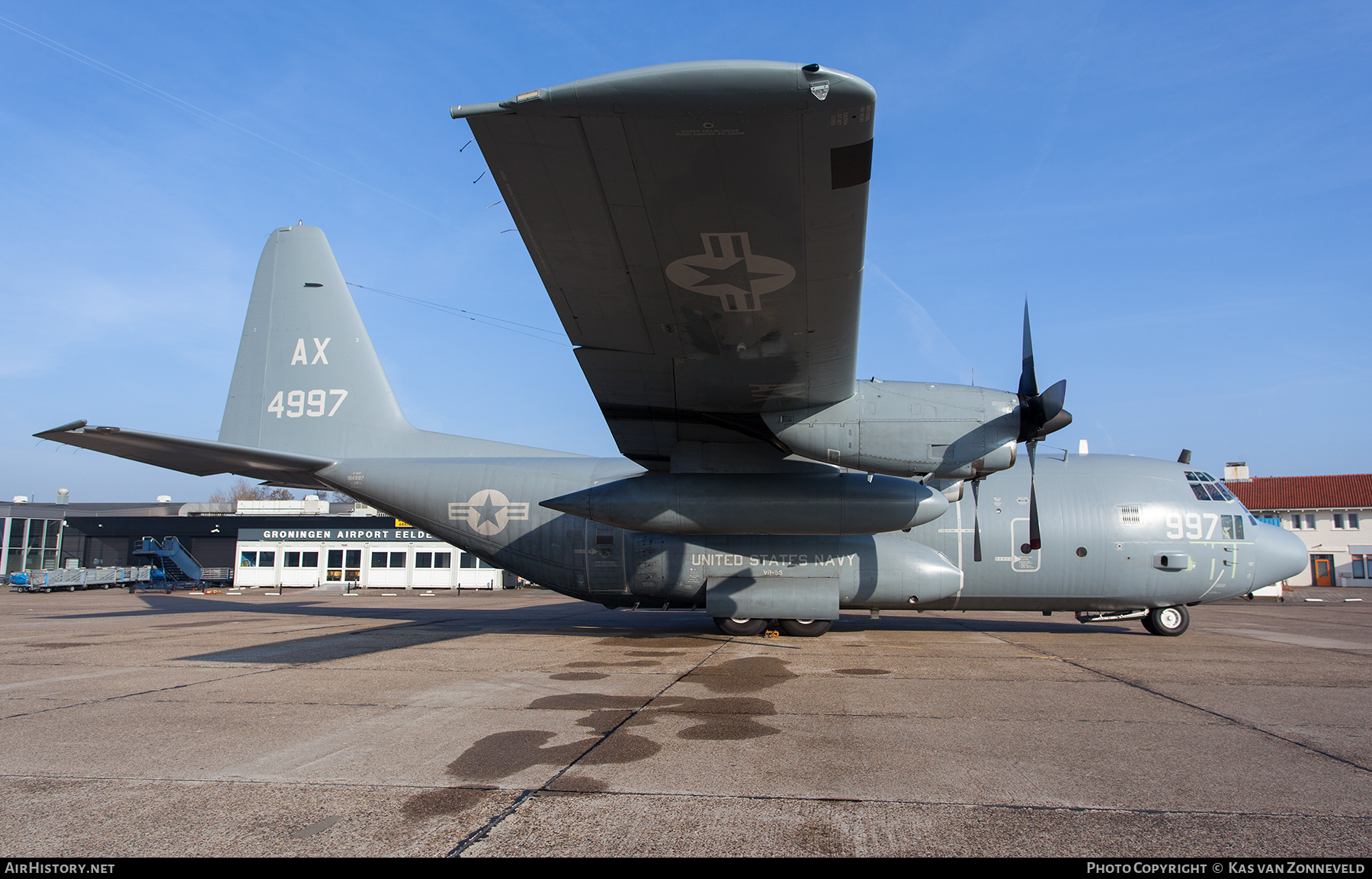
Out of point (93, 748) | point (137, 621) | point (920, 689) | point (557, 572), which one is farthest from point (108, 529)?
point (920, 689)

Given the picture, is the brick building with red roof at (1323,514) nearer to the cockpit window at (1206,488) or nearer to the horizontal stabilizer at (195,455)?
the cockpit window at (1206,488)

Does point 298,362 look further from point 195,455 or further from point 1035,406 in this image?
point 1035,406

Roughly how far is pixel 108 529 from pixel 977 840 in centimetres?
5604

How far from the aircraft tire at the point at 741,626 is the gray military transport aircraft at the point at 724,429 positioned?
1.8 inches

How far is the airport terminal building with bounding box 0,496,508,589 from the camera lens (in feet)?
128

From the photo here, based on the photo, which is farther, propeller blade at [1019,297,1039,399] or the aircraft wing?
propeller blade at [1019,297,1039,399]

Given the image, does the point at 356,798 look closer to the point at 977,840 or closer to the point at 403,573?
the point at 977,840

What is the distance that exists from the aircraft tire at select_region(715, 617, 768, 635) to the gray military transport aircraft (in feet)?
0.15

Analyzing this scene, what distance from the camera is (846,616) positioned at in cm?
1914

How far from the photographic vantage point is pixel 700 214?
18.4ft

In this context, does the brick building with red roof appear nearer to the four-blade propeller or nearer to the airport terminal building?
the four-blade propeller

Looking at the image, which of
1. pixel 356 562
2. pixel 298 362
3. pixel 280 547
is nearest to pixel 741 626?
pixel 298 362

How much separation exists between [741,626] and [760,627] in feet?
1.23

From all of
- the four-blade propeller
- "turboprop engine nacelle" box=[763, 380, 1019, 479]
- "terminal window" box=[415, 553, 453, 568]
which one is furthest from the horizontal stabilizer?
"terminal window" box=[415, 553, 453, 568]
